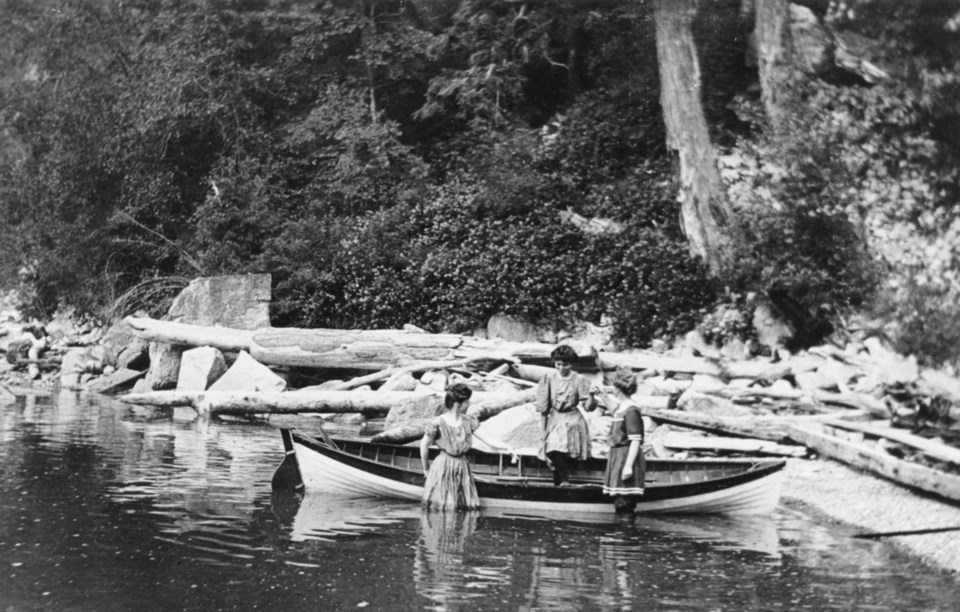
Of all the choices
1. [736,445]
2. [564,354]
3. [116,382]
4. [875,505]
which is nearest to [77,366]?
[116,382]

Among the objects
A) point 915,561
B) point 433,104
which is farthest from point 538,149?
point 915,561

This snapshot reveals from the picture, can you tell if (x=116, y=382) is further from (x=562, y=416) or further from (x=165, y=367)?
(x=562, y=416)

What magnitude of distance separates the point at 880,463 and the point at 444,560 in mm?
4883

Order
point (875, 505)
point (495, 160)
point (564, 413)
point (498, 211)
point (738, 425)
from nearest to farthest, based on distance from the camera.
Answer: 1. point (875, 505)
2. point (564, 413)
3. point (738, 425)
4. point (498, 211)
5. point (495, 160)

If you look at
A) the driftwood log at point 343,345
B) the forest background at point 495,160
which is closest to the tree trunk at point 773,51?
the forest background at point 495,160

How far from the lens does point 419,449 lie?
1137 cm

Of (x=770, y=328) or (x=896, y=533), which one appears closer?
(x=896, y=533)

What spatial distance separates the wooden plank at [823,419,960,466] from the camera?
32.6 feet

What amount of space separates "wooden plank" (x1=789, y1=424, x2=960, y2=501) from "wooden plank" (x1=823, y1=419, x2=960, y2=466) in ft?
0.71

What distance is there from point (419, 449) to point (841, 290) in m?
8.54

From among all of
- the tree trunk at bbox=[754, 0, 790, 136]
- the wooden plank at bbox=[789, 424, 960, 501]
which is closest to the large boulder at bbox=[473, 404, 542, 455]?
the wooden plank at bbox=[789, 424, 960, 501]

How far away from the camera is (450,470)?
33.6ft

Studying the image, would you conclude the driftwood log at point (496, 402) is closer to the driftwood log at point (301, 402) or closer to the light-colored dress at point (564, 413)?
the driftwood log at point (301, 402)

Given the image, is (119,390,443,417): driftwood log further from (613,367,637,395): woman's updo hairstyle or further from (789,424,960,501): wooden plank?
(613,367,637,395): woman's updo hairstyle
